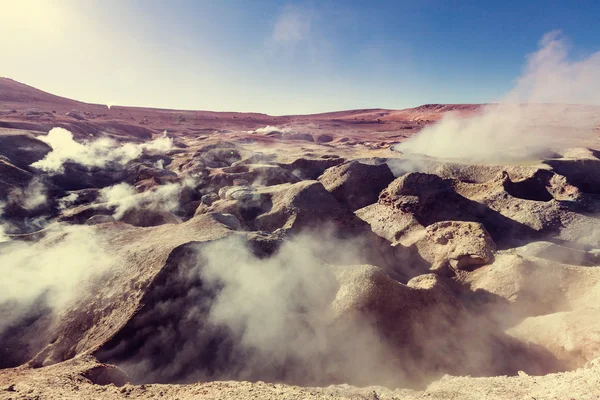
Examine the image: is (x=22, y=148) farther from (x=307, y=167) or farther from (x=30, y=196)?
(x=307, y=167)

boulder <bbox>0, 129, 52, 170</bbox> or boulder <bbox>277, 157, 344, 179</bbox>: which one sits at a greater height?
boulder <bbox>0, 129, 52, 170</bbox>

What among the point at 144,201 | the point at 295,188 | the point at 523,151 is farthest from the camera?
the point at 523,151

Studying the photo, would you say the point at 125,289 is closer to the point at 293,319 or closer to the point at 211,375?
the point at 211,375

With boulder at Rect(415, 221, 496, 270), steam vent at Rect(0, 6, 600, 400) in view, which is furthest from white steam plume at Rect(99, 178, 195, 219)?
boulder at Rect(415, 221, 496, 270)

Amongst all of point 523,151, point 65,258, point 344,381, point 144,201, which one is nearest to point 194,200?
point 144,201

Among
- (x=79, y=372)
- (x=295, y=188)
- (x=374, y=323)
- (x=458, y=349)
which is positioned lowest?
(x=458, y=349)

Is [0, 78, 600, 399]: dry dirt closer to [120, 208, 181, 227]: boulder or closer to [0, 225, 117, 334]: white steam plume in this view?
[0, 225, 117, 334]: white steam plume

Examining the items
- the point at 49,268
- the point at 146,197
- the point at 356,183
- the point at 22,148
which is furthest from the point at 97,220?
the point at 22,148

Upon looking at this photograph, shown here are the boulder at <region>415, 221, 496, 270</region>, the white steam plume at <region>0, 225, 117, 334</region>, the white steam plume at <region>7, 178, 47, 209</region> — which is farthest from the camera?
the white steam plume at <region>7, 178, 47, 209</region>

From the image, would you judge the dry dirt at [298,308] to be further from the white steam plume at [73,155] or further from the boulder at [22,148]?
the boulder at [22,148]

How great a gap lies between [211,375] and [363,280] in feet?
8.21

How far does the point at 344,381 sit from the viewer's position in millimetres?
4484

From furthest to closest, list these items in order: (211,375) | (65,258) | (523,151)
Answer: (523,151)
(65,258)
(211,375)

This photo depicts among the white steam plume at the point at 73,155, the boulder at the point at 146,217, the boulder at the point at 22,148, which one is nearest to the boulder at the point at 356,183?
the boulder at the point at 146,217
